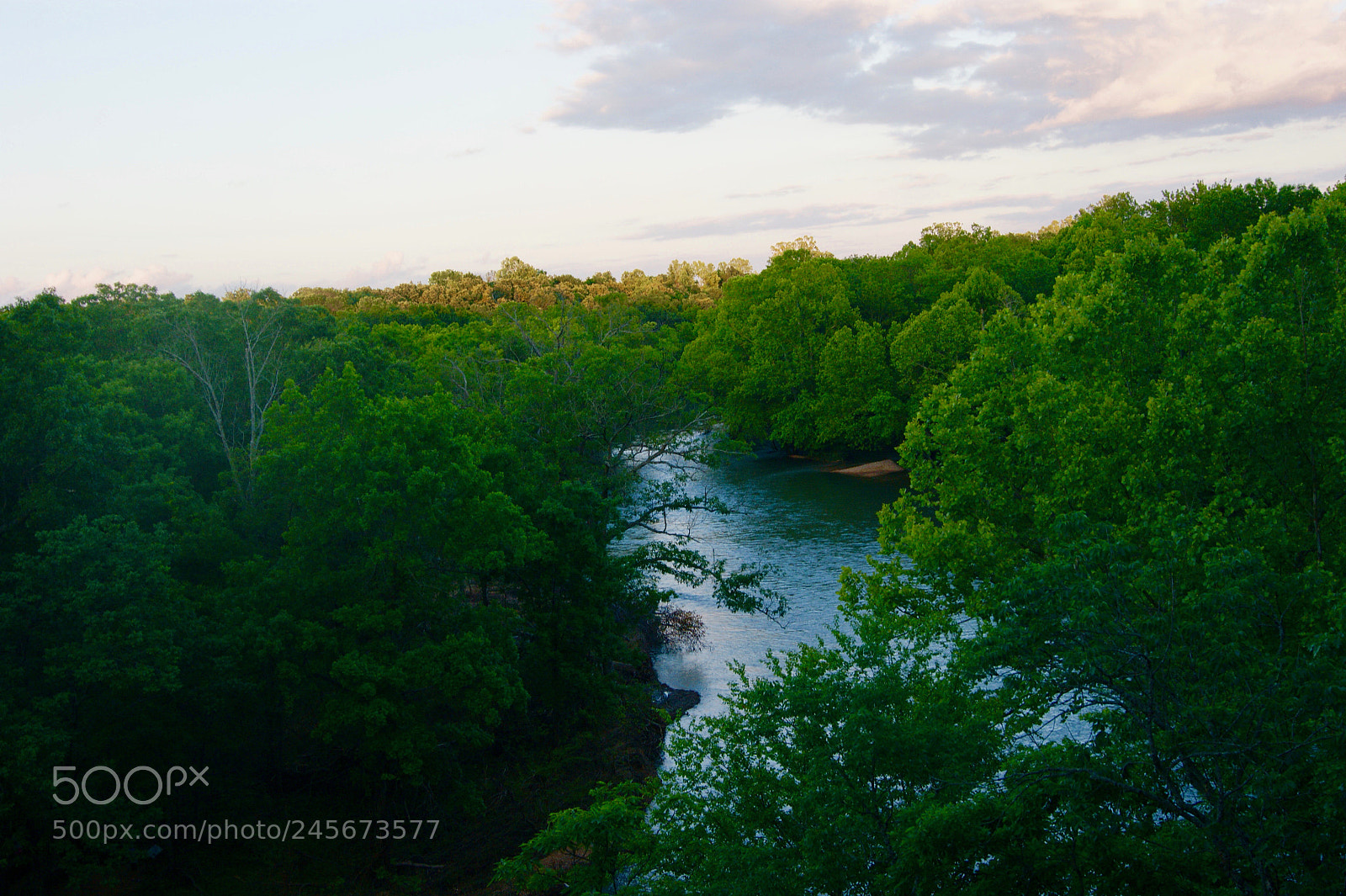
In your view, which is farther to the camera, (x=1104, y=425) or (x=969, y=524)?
(x=969, y=524)

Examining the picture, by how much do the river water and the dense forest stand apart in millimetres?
1572

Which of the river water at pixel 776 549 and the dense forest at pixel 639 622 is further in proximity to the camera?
the river water at pixel 776 549

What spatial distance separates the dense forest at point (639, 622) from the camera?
1119 cm

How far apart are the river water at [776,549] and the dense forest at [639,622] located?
157 centimetres

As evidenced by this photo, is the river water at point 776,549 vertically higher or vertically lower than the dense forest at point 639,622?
lower

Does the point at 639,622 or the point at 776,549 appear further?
the point at 776,549

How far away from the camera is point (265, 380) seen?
33.6m

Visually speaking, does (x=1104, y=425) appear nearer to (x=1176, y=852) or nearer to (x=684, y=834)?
(x=1176, y=852)

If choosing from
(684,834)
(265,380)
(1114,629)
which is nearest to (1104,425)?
(1114,629)

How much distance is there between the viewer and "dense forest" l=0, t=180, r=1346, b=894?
1119cm

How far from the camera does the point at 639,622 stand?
34.6 metres

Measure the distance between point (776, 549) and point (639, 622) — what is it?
445 inches

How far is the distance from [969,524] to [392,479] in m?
13.6

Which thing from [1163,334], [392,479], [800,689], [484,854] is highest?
[1163,334]
